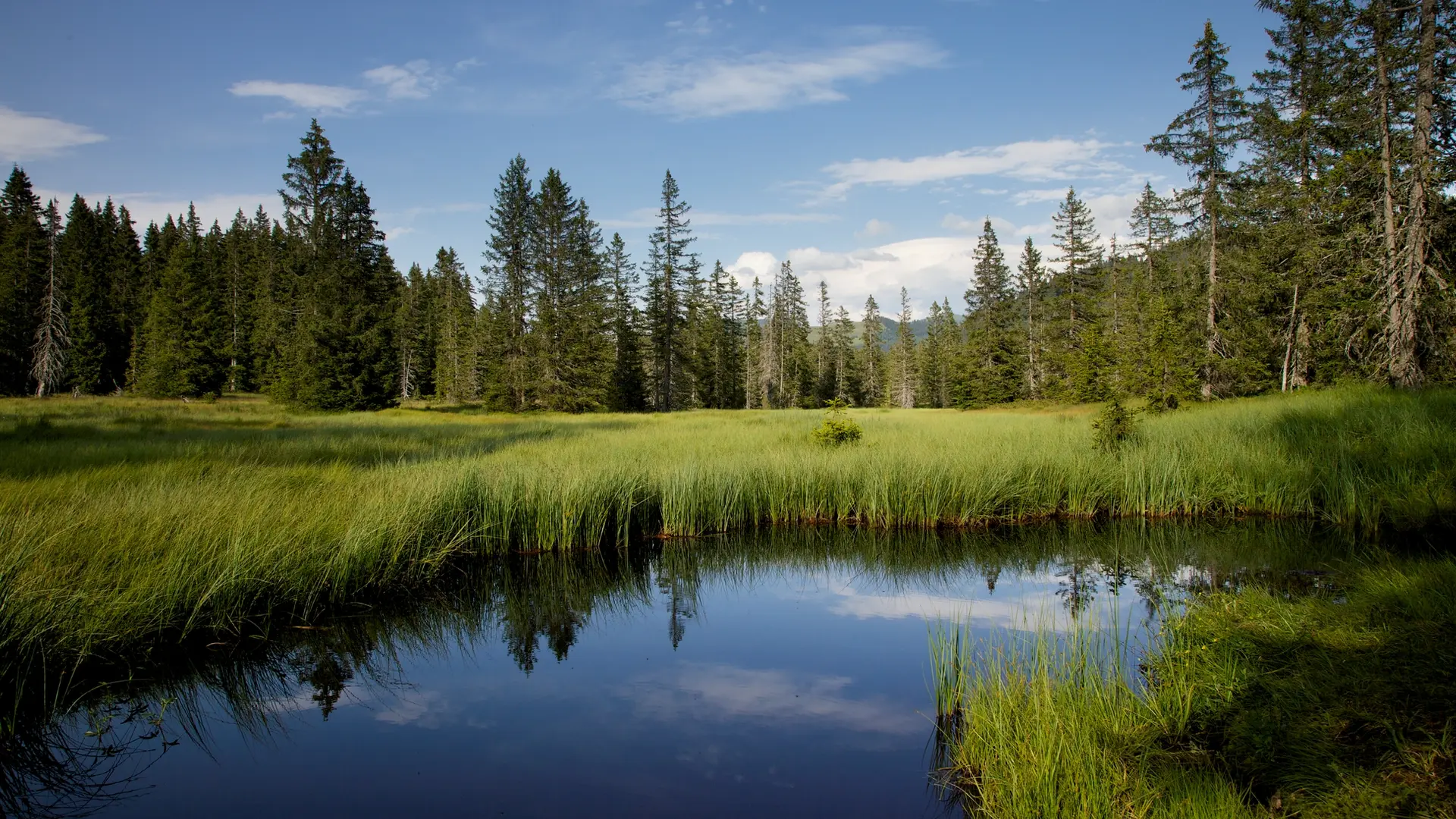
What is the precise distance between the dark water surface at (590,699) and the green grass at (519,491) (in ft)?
2.04

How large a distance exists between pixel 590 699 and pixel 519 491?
16.2 ft

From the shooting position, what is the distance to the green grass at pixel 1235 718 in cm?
288

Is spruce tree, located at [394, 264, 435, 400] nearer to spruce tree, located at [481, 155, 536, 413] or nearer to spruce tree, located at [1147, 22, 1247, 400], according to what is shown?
spruce tree, located at [481, 155, 536, 413]

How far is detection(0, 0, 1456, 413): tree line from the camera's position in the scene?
19.3 metres

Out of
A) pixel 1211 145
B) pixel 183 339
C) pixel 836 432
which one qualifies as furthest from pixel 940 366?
pixel 183 339

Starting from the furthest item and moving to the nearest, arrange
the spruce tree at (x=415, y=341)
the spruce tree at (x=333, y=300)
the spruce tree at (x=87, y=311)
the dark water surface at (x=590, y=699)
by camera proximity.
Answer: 1. the spruce tree at (x=415, y=341)
2. the spruce tree at (x=87, y=311)
3. the spruce tree at (x=333, y=300)
4. the dark water surface at (x=590, y=699)

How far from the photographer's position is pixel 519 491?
976 centimetres

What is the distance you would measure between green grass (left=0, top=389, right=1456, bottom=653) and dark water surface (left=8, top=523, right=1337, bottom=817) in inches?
24.5

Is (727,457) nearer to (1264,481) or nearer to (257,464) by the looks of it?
(257,464)

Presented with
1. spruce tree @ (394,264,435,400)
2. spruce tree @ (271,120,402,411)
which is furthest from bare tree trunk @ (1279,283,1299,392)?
spruce tree @ (394,264,435,400)

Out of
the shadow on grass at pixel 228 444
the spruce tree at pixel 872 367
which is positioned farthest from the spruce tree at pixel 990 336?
the shadow on grass at pixel 228 444

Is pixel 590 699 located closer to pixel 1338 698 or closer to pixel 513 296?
pixel 1338 698

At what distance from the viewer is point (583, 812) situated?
12.6ft

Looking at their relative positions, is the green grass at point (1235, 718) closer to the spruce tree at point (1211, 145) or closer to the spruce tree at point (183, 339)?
the spruce tree at point (1211, 145)
